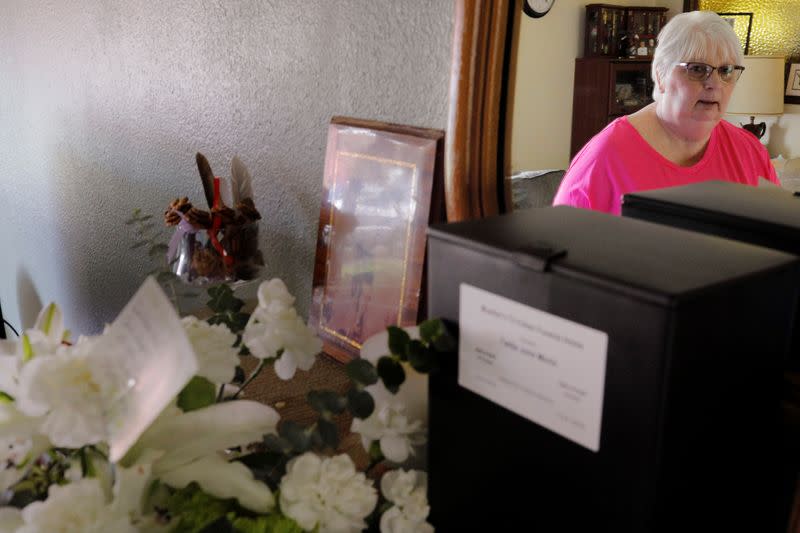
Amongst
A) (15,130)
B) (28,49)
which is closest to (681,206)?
(28,49)

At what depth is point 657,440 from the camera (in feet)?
1.42

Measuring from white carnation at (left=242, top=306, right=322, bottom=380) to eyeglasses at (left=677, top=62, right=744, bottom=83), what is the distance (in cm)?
38

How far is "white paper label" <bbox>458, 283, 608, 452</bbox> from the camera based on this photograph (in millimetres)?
459

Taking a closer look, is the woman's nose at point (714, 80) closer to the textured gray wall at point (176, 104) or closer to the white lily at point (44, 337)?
the textured gray wall at point (176, 104)

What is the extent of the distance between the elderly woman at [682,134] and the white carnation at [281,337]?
11.4 inches

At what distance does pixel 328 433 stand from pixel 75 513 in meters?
0.18

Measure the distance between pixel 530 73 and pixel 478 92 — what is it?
0.06 metres

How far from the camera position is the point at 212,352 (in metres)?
0.56

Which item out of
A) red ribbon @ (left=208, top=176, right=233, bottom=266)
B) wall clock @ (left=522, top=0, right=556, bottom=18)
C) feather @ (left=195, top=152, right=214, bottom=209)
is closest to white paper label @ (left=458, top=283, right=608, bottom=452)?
wall clock @ (left=522, top=0, right=556, bottom=18)

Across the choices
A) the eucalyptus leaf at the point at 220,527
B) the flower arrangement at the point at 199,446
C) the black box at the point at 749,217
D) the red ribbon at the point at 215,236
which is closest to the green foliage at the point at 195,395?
the flower arrangement at the point at 199,446

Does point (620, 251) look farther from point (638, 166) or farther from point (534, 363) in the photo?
point (638, 166)

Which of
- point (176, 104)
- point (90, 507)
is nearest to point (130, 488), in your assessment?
point (90, 507)

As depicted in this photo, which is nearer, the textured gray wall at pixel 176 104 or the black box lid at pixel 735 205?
the black box lid at pixel 735 205

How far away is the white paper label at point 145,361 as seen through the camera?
430 mm
